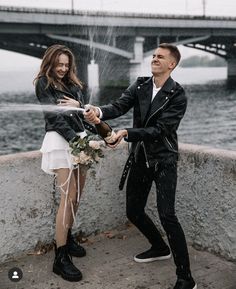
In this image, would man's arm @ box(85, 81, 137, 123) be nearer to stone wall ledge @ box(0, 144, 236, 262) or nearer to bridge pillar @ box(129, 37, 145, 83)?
stone wall ledge @ box(0, 144, 236, 262)

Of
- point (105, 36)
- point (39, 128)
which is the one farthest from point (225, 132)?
point (105, 36)

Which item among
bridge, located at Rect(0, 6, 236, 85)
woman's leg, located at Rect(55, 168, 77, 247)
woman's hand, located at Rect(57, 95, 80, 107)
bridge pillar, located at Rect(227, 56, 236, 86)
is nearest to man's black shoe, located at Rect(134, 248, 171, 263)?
woman's leg, located at Rect(55, 168, 77, 247)

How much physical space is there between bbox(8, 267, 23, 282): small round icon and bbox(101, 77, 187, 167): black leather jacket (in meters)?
1.21

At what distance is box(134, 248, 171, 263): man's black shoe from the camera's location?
3.87 meters

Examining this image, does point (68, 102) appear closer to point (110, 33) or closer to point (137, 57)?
point (137, 57)

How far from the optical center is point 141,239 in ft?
14.4

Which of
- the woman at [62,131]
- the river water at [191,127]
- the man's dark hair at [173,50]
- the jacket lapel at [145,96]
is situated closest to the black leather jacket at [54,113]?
the woman at [62,131]

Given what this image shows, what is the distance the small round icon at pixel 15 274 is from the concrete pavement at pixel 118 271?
35mm

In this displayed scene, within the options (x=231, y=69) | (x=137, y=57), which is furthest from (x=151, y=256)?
(x=231, y=69)

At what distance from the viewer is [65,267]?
3568 millimetres

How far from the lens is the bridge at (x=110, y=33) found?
1457 inches

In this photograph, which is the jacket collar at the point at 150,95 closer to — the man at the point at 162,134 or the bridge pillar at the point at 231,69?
the man at the point at 162,134

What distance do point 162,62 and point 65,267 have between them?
1.65m

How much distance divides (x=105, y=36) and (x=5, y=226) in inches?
1788
